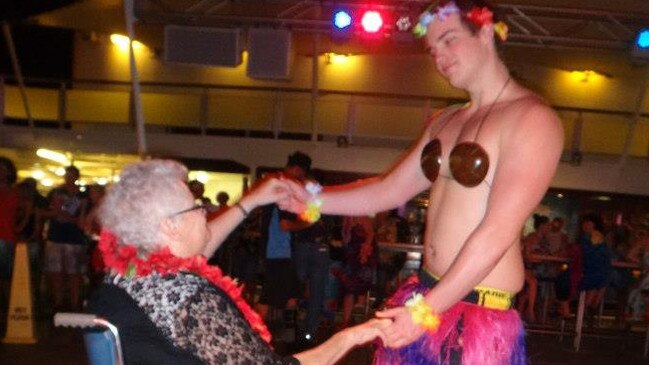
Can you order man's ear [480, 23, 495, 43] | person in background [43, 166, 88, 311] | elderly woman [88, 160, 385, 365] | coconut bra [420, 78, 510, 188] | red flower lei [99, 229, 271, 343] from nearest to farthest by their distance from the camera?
elderly woman [88, 160, 385, 365], red flower lei [99, 229, 271, 343], coconut bra [420, 78, 510, 188], man's ear [480, 23, 495, 43], person in background [43, 166, 88, 311]

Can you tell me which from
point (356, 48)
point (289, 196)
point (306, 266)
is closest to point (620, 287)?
point (306, 266)

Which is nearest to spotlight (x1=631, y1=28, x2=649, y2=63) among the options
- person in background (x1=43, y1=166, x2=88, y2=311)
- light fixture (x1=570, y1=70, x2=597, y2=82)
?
light fixture (x1=570, y1=70, x2=597, y2=82)

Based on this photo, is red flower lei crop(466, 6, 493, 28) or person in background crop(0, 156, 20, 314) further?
person in background crop(0, 156, 20, 314)

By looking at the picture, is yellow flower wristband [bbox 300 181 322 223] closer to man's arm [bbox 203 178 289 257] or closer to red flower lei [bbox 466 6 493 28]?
man's arm [bbox 203 178 289 257]

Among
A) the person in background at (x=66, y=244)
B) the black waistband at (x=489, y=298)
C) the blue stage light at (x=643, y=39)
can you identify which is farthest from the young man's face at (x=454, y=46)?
the blue stage light at (x=643, y=39)

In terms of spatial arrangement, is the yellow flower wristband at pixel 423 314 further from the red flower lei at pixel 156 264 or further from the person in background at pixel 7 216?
the person in background at pixel 7 216

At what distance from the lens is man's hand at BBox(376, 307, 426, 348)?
232cm

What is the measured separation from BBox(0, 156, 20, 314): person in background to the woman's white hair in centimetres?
615

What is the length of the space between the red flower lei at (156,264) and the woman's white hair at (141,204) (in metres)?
0.02

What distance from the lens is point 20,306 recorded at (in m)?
7.45

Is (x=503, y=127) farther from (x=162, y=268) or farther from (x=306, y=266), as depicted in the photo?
(x=306, y=266)

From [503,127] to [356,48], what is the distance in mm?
14121

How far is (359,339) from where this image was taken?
2.33 metres

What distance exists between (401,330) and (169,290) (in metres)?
0.61
